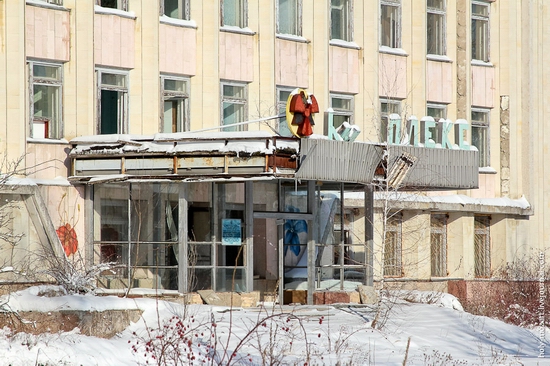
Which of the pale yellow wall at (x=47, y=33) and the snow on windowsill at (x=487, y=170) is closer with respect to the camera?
the pale yellow wall at (x=47, y=33)

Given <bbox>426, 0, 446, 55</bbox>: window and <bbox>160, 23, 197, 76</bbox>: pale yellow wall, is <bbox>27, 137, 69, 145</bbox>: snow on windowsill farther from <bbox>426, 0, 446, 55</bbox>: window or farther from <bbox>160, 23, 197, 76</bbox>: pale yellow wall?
<bbox>426, 0, 446, 55</bbox>: window

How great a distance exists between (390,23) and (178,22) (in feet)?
28.2

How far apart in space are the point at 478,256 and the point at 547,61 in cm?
752

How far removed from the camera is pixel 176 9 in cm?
2906

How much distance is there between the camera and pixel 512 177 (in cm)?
3762

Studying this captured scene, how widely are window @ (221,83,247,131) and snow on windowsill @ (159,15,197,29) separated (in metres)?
1.90

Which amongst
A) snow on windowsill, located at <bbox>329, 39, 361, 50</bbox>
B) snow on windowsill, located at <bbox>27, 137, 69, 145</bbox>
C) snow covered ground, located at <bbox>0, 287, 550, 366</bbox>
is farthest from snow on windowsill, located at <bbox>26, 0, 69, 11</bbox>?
snow on windowsill, located at <bbox>329, 39, 361, 50</bbox>

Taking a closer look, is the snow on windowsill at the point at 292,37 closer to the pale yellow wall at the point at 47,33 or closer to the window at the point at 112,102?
the window at the point at 112,102

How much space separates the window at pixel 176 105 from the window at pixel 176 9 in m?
1.66

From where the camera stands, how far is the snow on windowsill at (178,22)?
2858cm

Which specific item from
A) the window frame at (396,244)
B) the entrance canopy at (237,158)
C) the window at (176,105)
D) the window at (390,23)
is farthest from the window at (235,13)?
the window frame at (396,244)

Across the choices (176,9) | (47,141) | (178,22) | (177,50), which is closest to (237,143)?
(47,141)

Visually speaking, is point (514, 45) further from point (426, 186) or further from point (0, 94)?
point (0, 94)

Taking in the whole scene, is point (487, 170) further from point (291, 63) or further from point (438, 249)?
point (291, 63)
